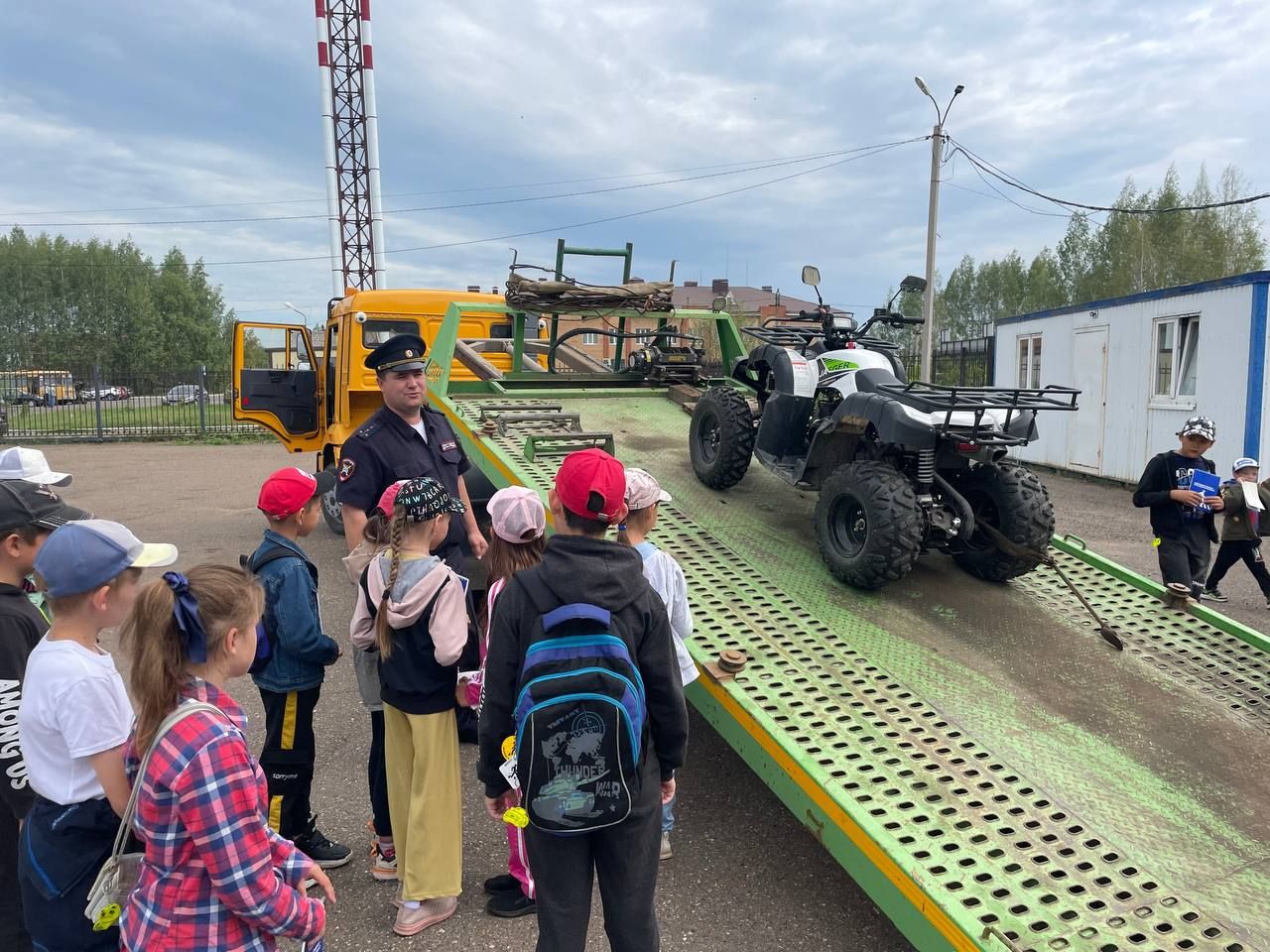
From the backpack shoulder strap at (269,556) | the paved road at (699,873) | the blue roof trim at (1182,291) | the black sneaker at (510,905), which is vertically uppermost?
the blue roof trim at (1182,291)

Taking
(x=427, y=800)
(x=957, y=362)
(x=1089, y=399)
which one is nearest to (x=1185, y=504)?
(x=427, y=800)

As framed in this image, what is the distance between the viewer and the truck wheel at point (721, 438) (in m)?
5.10

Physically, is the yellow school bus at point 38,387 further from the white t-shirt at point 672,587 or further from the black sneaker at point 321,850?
the white t-shirt at point 672,587

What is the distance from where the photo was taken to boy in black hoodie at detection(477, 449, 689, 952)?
2076 mm

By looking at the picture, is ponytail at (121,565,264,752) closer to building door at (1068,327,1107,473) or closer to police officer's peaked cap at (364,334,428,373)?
police officer's peaked cap at (364,334,428,373)

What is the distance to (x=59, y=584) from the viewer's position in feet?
6.07

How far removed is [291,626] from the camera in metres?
3.08

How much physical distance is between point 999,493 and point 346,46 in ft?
106

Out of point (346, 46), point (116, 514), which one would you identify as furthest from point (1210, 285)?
point (346, 46)

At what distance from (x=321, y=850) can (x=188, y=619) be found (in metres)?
1.98

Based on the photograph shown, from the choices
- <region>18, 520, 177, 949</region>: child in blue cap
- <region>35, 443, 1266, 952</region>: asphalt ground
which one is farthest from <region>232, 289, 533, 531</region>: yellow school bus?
<region>18, 520, 177, 949</region>: child in blue cap

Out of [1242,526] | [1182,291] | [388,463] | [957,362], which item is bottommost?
[1242,526]

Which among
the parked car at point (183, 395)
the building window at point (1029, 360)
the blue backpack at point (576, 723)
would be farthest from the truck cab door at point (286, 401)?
the parked car at point (183, 395)

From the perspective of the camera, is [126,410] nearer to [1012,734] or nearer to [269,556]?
[269,556]
